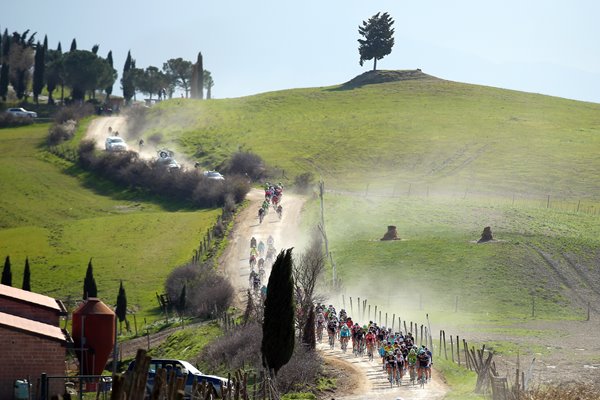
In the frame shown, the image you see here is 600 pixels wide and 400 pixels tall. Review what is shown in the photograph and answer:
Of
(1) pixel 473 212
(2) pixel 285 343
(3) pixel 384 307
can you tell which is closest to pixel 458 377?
(2) pixel 285 343

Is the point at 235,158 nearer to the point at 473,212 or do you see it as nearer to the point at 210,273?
the point at 473,212

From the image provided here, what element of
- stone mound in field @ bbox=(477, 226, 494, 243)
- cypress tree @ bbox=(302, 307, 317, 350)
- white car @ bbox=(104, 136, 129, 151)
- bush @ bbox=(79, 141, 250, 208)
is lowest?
cypress tree @ bbox=(302, 307, 317, 350)

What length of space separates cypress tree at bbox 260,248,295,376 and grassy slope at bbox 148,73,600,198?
74.3m

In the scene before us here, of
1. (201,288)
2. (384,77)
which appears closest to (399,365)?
(201,288)

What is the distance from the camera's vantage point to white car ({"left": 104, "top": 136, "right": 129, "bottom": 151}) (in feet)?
409

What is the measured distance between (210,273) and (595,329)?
24.7 meters

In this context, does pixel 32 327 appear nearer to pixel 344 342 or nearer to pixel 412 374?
pixel 412 374

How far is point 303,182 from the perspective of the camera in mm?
111875

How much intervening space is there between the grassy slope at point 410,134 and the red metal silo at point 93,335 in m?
74.0

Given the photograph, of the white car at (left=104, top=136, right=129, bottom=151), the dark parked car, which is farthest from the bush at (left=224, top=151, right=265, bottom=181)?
the dark parked car

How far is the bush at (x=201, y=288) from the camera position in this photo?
64.9 meters

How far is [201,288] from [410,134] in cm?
7506

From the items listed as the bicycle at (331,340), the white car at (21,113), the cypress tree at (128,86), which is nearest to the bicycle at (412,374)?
the bicycle at (331,340)

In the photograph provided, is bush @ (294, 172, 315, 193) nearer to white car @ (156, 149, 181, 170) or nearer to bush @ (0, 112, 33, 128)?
white car @ (156, 149, 181, 170)
